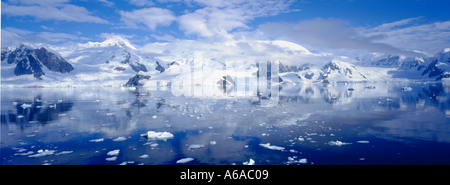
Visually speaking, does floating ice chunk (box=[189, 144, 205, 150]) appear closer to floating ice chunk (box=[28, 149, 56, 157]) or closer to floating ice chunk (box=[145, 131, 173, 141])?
floating ice chunk (box=[145, 131, 173, 141])

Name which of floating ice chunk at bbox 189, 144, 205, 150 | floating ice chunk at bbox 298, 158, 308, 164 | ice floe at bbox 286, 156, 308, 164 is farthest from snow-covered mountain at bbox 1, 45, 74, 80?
floating ice chunk at bbox 298, 158, 308, 164

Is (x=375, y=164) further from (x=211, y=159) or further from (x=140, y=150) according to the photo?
(x=140, y=150)

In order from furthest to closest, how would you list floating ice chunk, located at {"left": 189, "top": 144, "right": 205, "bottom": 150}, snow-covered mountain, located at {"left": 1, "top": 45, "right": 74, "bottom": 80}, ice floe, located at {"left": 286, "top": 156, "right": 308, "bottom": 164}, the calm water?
snow-covered mountain, located at {"left": 1, "top": 45, "right": 74, "bottom": 80}, floating ice chunk, located at {"left": 189, "top": 144, "right": 205, "bottom": 150}, the calm water, ice floe, located at {"left": 286, "top": 156, "right": 308, "bottom": 164}

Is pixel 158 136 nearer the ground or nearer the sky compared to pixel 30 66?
nearer the ground

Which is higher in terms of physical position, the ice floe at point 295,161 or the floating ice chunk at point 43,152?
the floating ice chunk at point 43,152

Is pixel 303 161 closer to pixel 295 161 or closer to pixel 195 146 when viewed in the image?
pixel 295 161

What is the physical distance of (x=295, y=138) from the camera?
15.9 meters

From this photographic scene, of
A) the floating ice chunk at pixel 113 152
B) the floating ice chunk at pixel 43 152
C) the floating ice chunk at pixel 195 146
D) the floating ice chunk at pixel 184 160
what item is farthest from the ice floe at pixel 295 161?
the floating ice chunk at pixel 43 152

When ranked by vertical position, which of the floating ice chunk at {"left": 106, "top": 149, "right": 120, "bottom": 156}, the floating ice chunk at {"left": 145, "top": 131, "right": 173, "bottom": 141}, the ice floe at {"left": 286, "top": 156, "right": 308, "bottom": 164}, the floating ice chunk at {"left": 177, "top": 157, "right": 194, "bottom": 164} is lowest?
the ice floe at {"left": 286, "top": 156, "right": 308, "bottom": 164}

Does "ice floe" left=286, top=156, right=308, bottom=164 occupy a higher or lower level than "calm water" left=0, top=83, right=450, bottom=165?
lower

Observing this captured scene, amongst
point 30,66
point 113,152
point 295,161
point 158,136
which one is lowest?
point 295,161

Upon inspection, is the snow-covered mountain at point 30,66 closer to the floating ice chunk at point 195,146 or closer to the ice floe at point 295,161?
the floating ice chunk at point 195,146

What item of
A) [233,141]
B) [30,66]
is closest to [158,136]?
[233,141]
